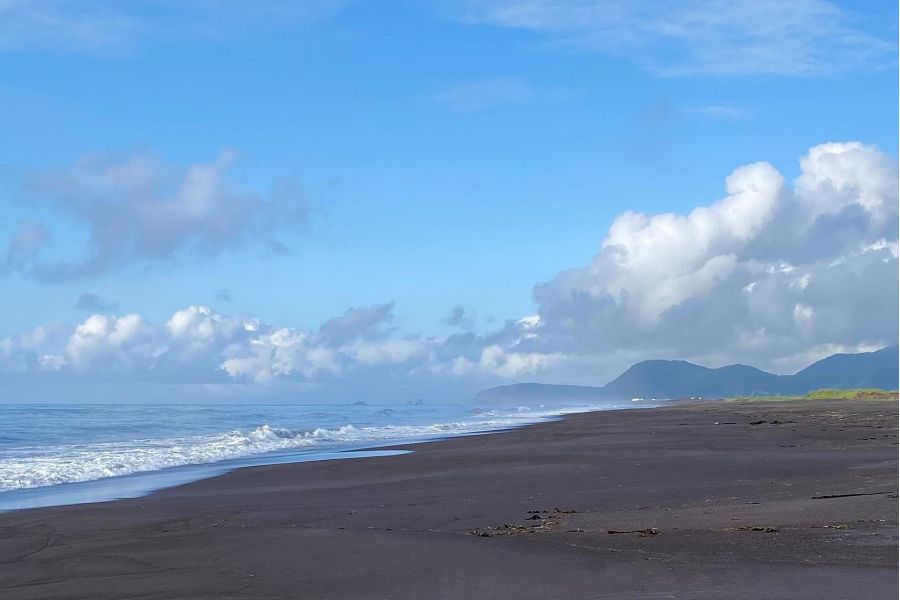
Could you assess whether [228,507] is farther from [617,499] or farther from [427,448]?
[427,448]

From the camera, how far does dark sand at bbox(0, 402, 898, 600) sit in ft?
26.1

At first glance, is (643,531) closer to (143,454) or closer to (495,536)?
(495,536)

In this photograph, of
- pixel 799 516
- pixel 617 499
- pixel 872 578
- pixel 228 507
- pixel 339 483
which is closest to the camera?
pixel 872 578

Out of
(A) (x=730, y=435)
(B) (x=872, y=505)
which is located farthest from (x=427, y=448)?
(B) (x=872, y=505)

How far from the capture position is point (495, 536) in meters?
10.6

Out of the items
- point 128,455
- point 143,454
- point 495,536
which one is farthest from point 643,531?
point 143,454

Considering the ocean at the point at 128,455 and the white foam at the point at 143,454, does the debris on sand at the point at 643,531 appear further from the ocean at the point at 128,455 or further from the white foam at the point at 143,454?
the white foam at the point at 143,454

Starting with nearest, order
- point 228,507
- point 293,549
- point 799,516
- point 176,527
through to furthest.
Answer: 1. point 293,549
2. point 799,516
3. point 176,527
4. point 228,507

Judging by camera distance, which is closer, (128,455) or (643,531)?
(643,531)

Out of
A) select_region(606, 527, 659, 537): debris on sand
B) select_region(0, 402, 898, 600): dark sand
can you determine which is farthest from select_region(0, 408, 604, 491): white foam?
select_region(606, 527, 659, 537): debris on sand

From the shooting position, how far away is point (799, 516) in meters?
11.0

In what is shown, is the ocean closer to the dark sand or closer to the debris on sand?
the dark sand

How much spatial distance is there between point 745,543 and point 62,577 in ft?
23.0

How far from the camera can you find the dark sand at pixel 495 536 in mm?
7953
